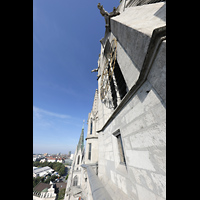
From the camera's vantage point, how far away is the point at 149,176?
1615mm
